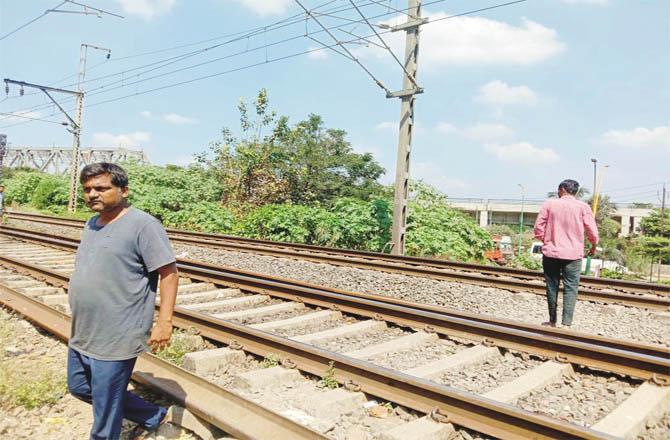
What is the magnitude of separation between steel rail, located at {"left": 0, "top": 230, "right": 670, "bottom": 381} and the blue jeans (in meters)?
3.21

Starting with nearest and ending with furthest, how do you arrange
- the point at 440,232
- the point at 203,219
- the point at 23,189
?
1. the point at 440,232
2. the point at 203,219
3. the point at 23,189

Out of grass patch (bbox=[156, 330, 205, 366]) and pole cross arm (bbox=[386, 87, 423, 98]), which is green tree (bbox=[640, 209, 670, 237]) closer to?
pole cross arm (bbox=[386, 87, 423, 98])

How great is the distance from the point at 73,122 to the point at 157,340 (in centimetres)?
3047

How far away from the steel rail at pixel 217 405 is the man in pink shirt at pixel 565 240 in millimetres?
4116

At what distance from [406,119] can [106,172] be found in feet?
40.5

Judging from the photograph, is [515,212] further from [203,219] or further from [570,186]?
[570,186]

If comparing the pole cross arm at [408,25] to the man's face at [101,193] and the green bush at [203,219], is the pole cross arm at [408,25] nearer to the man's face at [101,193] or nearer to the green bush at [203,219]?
the green bush at [203,219]

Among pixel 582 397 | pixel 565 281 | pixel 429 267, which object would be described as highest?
pixel 565 281

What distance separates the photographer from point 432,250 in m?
15.3

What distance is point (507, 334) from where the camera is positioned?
4.92 meters

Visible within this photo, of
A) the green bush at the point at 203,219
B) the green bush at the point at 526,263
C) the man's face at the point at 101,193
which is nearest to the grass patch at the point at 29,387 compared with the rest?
the man's face at the point at 101,193

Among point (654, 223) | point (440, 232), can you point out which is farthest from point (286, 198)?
point (654, 223)

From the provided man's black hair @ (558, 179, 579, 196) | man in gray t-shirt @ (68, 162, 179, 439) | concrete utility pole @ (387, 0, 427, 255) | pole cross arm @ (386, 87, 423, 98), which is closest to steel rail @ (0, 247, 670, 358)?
man's black hair @ (558, 179, 579, 196)

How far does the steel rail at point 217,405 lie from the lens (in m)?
3.05
